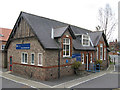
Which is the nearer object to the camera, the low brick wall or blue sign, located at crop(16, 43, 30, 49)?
the low brick wall

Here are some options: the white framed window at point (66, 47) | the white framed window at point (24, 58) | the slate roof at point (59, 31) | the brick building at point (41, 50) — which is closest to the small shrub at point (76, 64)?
the brick building at point (41, 50)

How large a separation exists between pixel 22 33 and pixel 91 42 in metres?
11.2

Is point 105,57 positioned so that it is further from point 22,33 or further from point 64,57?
point 22,33

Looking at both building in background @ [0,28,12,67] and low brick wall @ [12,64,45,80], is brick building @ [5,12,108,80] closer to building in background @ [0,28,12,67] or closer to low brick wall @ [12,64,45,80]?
low brick wall @ [12,64,45,80]

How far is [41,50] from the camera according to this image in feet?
41.5

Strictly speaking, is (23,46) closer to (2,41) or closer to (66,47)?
(66,47)

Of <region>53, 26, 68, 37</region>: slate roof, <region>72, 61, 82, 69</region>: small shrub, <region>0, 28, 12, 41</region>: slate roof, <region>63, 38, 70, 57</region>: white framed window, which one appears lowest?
<region>72, 61, 82, 69</region>: small shrub

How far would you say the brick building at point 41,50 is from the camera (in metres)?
12.6

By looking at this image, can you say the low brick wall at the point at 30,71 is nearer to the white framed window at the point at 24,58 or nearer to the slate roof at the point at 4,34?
the white framed window at the point at 24,58

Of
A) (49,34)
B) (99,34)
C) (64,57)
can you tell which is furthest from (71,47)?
(99,34)

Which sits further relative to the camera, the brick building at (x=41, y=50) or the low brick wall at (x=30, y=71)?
the brick building at (x=41, y=50)

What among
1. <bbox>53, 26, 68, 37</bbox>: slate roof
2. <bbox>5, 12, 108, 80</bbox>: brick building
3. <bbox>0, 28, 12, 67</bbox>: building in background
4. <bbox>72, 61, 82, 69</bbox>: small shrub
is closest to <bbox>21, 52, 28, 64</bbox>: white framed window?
<bbox>5, 12, 108, 80</bbox>: brick building

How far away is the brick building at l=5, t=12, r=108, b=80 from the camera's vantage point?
12.6 meters

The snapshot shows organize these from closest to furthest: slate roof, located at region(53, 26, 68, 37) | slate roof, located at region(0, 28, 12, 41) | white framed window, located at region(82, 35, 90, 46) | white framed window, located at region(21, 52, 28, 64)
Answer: slate roof, located at region(53, 26, 68, 37)
white framed window, located at region(21, 52, 28, 64)
white framed window, located at region(82, 35, 90, 46)
slate roof, located at region(0, 28, 12, 41)
